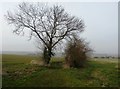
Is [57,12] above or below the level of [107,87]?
above

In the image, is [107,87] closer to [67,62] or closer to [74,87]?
[74,87]

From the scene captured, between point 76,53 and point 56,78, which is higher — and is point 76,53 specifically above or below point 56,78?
above

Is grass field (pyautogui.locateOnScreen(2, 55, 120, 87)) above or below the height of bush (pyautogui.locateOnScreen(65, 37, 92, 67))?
below

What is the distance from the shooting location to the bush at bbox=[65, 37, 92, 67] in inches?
1416

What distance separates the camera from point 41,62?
37750 mm

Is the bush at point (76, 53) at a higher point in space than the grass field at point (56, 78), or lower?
higher

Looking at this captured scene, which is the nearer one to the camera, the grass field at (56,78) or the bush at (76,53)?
the grass field at (56,78)

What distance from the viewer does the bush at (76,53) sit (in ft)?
118

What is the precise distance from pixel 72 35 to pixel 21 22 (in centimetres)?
924

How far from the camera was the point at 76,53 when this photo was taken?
119ft

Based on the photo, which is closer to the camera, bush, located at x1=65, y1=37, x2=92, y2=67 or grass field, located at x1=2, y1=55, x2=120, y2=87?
grass field, located at x1=2, y1=55, x2=120, y2=87

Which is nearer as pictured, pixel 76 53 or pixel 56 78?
pixel 56 78

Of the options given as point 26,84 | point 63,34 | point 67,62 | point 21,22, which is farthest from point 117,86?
point 21,22

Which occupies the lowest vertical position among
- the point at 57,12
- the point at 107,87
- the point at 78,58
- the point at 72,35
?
the point at 107,87
